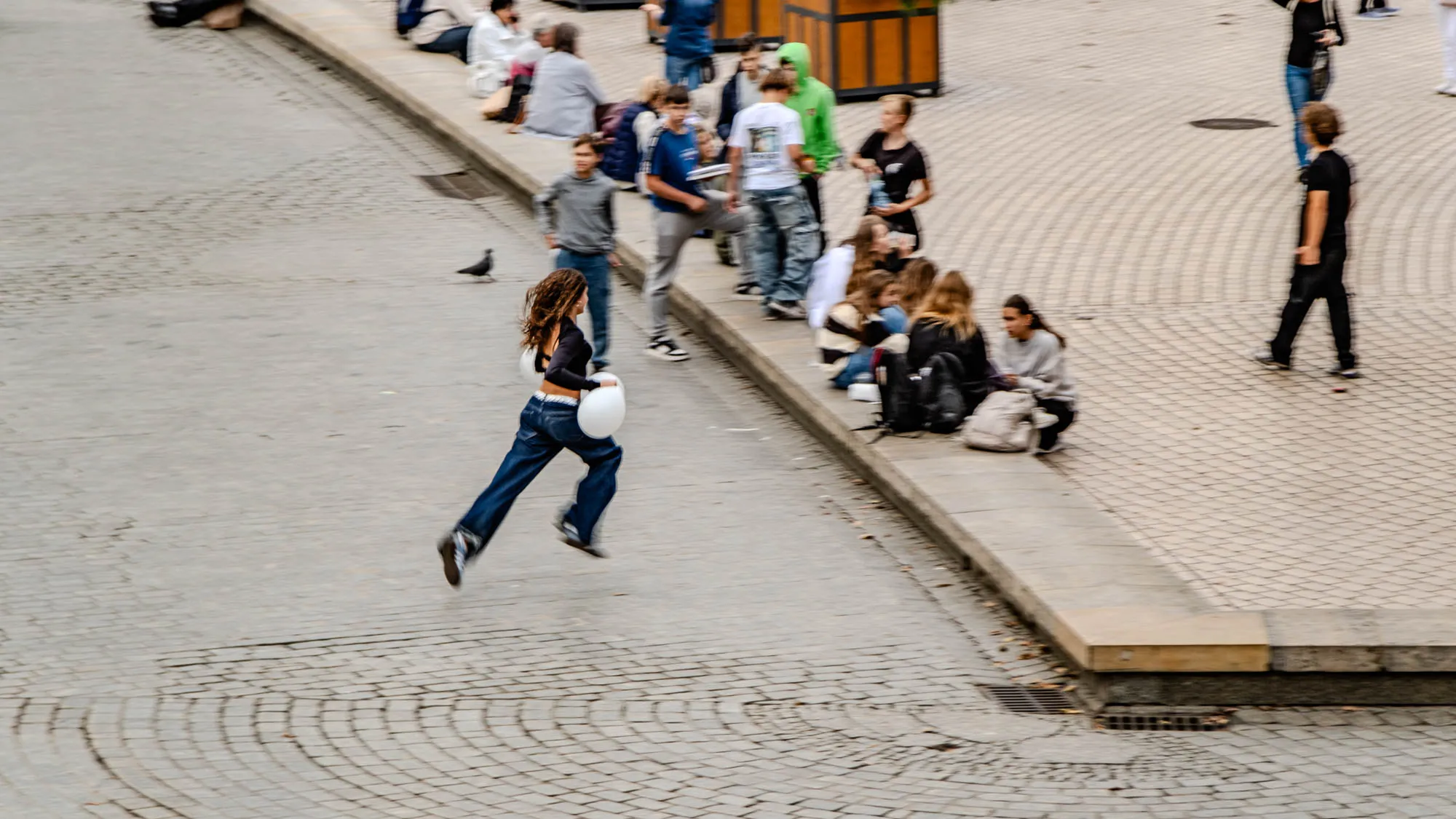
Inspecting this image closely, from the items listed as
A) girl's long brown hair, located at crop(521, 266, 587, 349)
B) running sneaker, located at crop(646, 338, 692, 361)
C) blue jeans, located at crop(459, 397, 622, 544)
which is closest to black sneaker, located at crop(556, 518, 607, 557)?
blue jeans, located at crop(459, 397, 622, 544)

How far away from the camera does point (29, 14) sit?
83.4ft

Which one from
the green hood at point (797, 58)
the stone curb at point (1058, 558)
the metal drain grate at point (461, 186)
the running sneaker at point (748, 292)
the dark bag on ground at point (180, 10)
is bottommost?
the stone curb at point (1058, 558)

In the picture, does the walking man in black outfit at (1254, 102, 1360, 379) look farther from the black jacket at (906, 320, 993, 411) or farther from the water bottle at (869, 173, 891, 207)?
the water bottle at (869, 173, 891, 207)

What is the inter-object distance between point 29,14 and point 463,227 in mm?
12406

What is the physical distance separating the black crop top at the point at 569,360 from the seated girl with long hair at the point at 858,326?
2.96 meters

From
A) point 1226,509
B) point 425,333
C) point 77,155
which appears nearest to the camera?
point 1226,509

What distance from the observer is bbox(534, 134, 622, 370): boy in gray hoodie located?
456 inches

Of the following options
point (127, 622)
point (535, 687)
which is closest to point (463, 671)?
point (535, 687)

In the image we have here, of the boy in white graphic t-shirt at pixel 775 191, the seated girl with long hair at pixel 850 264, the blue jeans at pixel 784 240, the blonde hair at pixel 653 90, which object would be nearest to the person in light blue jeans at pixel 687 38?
the blonde hair at pixel 653 90

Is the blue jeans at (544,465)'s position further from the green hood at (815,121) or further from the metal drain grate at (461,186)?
the metal drain grate at (461,186)

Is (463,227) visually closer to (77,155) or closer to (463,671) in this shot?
(77,155)

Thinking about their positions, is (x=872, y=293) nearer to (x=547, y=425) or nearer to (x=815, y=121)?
(x=815, y=121)

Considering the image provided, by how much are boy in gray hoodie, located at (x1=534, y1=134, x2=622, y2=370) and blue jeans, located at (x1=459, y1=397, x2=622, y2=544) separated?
8.49ft

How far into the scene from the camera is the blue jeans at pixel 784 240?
41.3 feet
